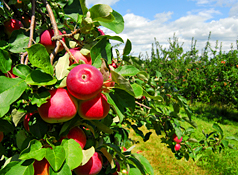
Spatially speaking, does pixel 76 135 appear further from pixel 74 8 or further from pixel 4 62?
pixel 74 8

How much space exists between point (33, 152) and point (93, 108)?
20 cm

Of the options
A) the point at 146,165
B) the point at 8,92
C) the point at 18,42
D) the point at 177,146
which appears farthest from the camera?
the point at 177,146

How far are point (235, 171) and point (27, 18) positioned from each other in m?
3.93

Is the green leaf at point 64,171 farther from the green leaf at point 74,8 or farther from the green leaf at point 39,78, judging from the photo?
the green leaf at point 74,8

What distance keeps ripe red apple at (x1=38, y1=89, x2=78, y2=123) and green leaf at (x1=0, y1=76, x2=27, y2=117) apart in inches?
3.5

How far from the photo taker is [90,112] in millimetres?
558

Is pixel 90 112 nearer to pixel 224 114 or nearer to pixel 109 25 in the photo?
pixel 109 25

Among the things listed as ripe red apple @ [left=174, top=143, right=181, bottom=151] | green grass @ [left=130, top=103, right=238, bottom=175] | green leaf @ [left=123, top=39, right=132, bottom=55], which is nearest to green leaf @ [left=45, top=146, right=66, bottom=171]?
green leaf @ [left=123, top=39, right=132, bottom=55]

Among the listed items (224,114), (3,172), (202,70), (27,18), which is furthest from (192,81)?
(3,172)

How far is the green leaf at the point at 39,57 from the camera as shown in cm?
48

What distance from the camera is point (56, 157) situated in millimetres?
494

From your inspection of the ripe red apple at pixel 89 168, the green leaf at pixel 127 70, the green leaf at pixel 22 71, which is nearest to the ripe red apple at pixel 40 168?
the ripe red apple at pixel 89 168

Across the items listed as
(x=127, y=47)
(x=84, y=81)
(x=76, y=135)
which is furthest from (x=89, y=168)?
(x=127, y=47)

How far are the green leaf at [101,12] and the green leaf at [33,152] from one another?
43 centimetres
